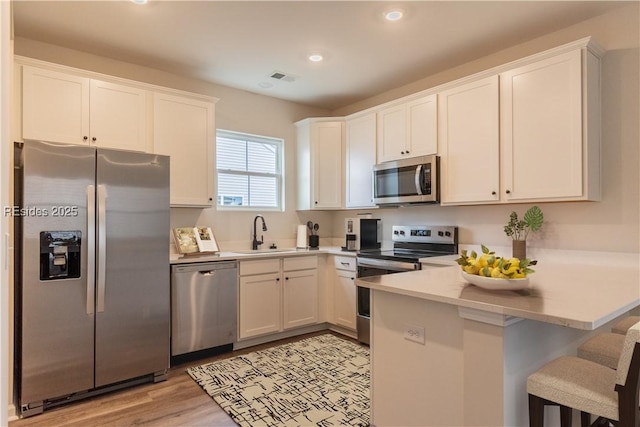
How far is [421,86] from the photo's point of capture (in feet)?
13.1

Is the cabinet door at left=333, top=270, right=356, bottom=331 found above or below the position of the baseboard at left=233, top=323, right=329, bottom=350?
above

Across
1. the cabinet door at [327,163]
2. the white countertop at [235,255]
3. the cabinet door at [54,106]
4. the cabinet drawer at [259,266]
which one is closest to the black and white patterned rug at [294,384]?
the cabinet drawer at [259,266]

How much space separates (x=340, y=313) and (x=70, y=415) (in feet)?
7.95

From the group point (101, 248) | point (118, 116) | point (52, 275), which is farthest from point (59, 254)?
point (118, 116)

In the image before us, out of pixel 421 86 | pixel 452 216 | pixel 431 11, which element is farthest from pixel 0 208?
pixel 421 86

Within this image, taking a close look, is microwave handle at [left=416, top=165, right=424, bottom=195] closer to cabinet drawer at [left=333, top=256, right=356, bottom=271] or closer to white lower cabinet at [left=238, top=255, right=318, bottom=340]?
cabinet drawer at [left=333, top=256, right=356, bottom=271]

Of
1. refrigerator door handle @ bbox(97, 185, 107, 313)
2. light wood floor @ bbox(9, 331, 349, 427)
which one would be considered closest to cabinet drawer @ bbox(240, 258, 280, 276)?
light wood floor @ bbox(9, 331, 349, 427)

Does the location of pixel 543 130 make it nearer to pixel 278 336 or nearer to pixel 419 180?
pixel 419 180

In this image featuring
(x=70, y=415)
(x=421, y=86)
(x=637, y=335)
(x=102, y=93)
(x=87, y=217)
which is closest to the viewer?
(x=637, y=335)

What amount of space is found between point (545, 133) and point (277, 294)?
8.89 ft

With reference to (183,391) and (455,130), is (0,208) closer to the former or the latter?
(183,391)

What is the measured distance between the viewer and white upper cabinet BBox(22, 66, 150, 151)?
2793mm

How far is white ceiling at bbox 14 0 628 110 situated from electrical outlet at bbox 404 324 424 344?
6.87ft

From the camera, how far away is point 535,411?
1451 millimetres
